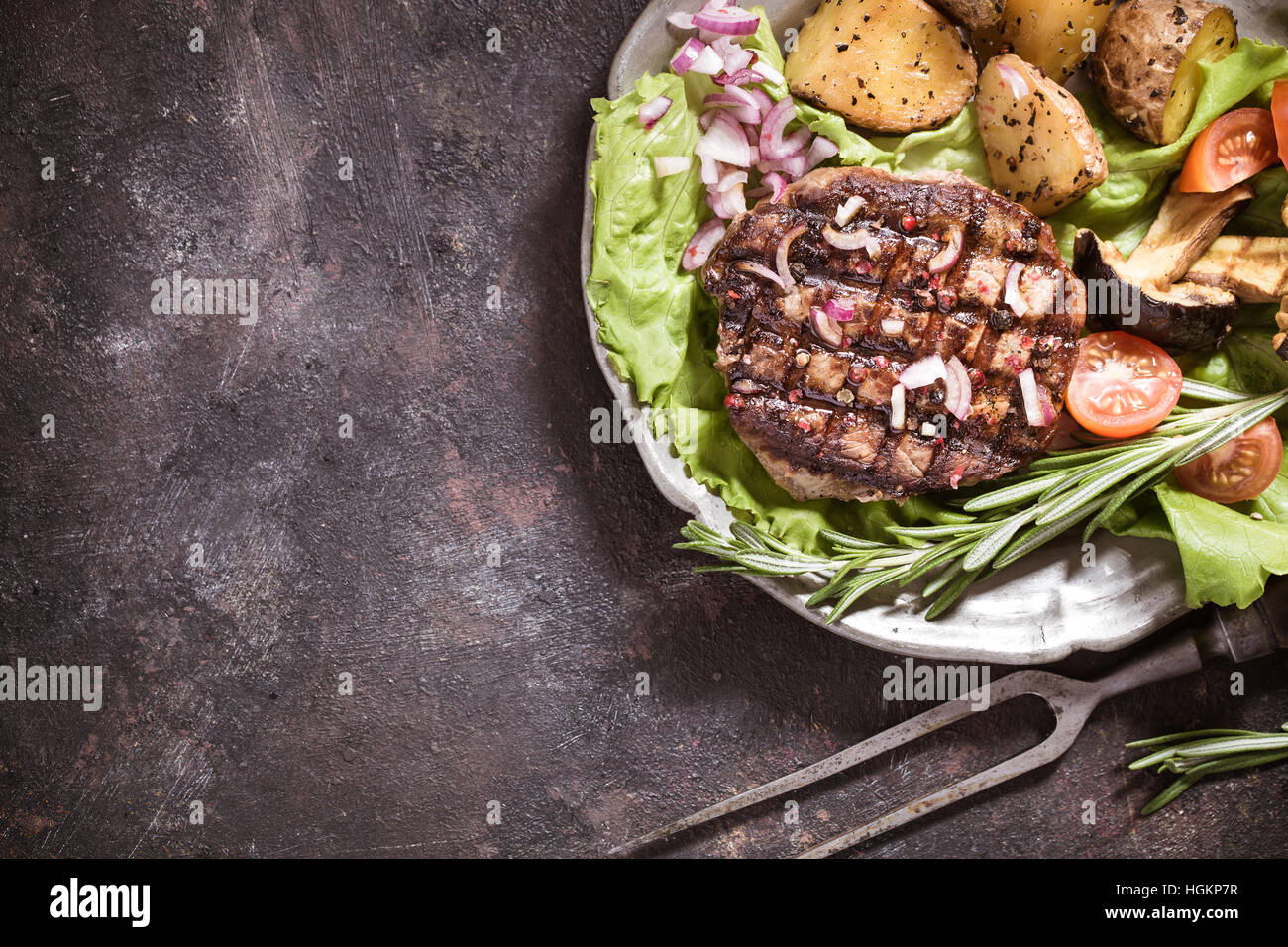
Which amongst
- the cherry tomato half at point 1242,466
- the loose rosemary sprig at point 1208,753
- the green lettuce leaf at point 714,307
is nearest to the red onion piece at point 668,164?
the green lettuce leaf at point 714,307

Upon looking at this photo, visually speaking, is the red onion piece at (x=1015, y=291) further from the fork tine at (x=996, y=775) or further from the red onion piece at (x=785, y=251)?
the fork tine at (x=996, y=775)

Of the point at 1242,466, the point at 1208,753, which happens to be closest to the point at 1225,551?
the point at 1242,466

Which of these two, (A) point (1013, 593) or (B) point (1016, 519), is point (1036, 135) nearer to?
(B) point (1016, 519)

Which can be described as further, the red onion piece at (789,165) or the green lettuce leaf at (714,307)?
the red onion piece at (789,165)

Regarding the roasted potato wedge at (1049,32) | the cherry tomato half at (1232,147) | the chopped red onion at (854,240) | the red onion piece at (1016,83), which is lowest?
the chopped red onion at (854,240)

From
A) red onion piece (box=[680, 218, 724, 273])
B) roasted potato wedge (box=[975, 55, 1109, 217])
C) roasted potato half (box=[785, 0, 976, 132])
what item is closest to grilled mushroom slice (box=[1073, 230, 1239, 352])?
roasted potato wedge (box=[975, 55, 1109, 217])

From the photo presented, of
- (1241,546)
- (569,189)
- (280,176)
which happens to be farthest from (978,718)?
(280,176)
